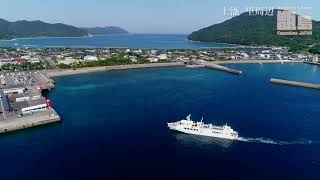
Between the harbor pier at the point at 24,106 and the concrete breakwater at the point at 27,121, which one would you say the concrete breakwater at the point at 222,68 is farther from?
the concrete breakwater at the point at 27,121

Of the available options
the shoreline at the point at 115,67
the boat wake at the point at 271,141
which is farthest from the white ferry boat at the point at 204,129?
the shoreline at the point at 115,67

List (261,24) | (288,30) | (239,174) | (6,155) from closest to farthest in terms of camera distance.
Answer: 1. (239,174)
2. (6,155)
3. (288,30)
4. (261,24)

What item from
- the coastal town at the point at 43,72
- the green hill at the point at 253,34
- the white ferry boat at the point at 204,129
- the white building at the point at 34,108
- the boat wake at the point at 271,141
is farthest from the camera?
the green hill at the point at 253,34

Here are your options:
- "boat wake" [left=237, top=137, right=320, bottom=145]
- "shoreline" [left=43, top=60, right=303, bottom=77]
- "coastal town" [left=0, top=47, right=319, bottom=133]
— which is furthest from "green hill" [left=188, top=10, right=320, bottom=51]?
"boat wake" [left=237, top=137, right=320, bottom=145]

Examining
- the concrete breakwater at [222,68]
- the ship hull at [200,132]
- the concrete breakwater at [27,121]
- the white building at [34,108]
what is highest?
the concrete breakwater at [222,68]

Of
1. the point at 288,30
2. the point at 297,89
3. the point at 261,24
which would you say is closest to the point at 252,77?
the point at 297,89

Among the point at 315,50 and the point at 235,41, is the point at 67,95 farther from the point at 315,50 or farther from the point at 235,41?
the point at 235,41
